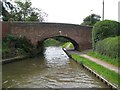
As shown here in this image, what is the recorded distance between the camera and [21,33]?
38062 millimetres

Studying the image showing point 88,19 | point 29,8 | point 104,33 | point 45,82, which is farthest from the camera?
point 88,19

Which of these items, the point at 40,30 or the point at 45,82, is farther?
the point at 40,30

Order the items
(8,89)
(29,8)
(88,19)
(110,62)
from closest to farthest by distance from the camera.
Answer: (8,89) < (110,62) < (29,8) < (88,19)

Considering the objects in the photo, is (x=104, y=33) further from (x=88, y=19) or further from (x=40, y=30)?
(x=88, y=19)

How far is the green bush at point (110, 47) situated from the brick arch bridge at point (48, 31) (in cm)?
1132

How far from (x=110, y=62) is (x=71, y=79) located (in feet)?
20.0

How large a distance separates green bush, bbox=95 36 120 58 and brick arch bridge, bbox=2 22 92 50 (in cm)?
1132

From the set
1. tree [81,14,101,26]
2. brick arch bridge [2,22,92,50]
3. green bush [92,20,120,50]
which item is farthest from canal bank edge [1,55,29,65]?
tree [81,14,101,26]

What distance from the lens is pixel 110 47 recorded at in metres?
25.1

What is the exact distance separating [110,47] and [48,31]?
1648cm

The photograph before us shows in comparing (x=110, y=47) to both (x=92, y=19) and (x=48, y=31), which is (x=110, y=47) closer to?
(x=48, y=31)

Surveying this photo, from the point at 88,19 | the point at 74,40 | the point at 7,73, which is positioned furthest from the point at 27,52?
the point at 88,19

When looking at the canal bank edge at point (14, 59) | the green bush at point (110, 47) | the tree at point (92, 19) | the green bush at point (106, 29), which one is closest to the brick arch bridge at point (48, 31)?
the canal bank edge at point (14, 59)

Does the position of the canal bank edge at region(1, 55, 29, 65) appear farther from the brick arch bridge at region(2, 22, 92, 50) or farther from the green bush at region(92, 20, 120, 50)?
the green bush at region(92, 20, 120, 50)
